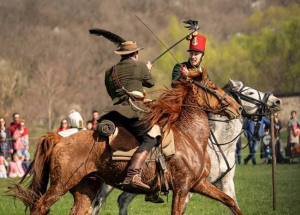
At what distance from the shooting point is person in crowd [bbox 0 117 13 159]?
21.4m

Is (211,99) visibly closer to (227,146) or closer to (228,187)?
(227,146)

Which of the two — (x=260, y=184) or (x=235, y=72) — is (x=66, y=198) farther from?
(x=235, y=72)

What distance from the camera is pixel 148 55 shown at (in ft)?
189

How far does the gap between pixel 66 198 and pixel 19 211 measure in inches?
96.6

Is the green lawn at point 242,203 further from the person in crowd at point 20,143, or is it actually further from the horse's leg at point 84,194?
the person in crowd at point 20,143

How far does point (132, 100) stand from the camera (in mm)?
9031

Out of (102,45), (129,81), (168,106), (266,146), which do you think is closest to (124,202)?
(168,106)

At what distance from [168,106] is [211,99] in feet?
2.12

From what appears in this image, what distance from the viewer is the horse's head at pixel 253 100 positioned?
1127 centimetres

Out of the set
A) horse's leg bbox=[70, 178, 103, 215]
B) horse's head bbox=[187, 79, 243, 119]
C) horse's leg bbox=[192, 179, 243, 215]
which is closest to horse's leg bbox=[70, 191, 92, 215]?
horse's leg bbox=[70, 178, 103, 215]

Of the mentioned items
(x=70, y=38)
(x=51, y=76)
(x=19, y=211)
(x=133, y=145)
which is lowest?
(x=19, y=211)

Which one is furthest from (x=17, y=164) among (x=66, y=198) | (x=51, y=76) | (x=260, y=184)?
(x=51, y=76)

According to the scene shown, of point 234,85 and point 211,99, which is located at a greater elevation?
point 234,85

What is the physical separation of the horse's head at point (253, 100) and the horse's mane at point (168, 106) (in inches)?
79.8
